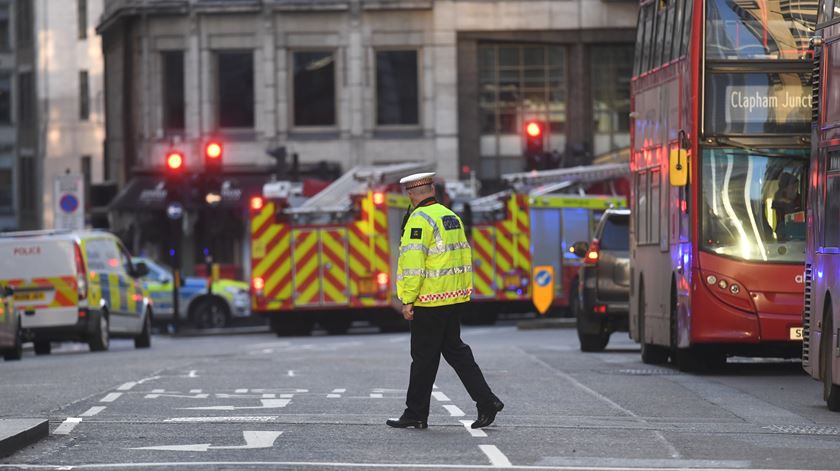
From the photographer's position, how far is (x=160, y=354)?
28312mm

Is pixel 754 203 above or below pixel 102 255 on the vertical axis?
above

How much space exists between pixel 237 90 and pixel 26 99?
22993 millimetres

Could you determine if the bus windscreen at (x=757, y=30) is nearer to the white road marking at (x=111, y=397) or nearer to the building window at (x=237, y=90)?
the white road marking at (x=111, y=397)

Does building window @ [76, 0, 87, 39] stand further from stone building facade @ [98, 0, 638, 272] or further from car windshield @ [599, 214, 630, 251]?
car windshield @ [599, 214, 630, 251]

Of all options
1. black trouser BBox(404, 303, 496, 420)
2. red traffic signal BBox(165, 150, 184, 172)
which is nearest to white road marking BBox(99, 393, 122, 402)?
black trouser BBox(404, 303, 496, 420)

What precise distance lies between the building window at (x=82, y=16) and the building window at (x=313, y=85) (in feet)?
62.4

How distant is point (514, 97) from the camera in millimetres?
53250

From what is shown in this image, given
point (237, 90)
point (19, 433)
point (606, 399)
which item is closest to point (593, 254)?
point (606, 399)

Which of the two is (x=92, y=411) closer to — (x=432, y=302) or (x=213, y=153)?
(x=432, y=302)

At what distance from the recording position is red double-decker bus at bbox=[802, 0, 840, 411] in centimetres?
1484

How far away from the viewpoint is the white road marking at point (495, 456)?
428 inches

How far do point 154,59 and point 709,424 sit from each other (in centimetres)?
4127

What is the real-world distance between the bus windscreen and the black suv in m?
6.77

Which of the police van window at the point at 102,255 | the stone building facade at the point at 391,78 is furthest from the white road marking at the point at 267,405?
the stone building facade at the point at 391,78
